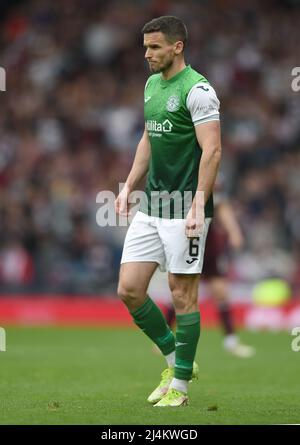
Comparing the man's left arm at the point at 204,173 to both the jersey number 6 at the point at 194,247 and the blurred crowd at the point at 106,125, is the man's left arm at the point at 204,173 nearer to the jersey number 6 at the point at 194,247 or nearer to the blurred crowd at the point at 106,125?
the jersey number 6 at the point at 194,247

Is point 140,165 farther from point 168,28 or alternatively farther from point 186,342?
point 186,342

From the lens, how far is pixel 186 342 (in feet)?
25.8

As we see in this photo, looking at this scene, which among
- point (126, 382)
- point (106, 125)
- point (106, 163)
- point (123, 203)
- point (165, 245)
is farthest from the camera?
point (106, 125)

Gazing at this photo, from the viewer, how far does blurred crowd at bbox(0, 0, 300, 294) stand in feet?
62.6

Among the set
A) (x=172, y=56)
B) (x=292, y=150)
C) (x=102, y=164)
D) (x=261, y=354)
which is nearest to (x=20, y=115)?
(x=102, y=164)

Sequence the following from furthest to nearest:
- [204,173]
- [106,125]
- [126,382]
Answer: [106,125] → [126,382] → [204,173]

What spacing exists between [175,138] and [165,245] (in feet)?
2.52

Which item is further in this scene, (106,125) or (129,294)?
(106,125)

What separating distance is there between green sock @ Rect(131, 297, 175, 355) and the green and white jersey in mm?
715

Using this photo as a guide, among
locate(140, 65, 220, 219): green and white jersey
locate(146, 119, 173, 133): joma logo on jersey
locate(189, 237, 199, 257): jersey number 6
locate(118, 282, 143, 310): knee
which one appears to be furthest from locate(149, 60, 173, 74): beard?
locate(118, 282, 143, 310): knee

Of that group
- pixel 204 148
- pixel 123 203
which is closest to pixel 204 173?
pixel 204 148

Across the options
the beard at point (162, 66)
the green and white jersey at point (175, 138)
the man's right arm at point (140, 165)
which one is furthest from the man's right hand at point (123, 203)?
the beard at point (162, 66)

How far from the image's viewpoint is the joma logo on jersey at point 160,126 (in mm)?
7828

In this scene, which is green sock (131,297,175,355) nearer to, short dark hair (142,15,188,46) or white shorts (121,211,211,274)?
white shorts (121,211,211,274)
